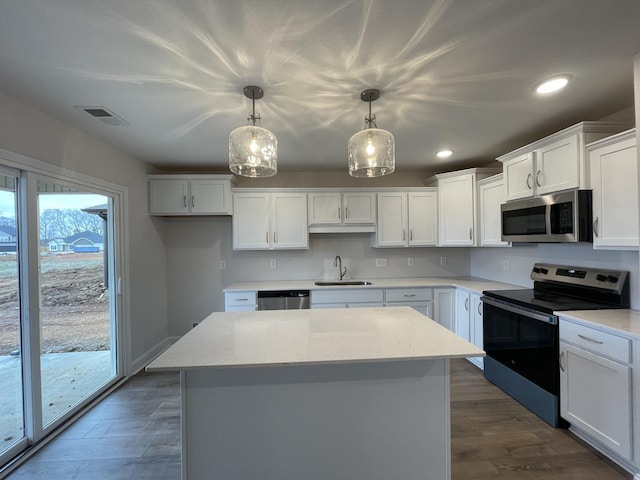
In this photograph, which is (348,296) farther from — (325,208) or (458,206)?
(458,206)

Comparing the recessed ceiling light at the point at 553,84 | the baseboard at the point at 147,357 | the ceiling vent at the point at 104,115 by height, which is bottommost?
the baseboard at the point at 147,357

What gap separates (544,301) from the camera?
241 cm

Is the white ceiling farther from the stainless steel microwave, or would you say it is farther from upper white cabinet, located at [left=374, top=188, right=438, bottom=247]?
upper white cabinet, located at [left=374, top=188, right=438, bottom=247]

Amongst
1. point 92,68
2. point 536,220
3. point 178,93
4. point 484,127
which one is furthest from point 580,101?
point 92,68

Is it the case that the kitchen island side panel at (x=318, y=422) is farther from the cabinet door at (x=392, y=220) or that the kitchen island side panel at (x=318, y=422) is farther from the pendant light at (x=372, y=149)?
the cabinet door at (x=392, y=220)

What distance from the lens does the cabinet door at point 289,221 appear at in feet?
12.2

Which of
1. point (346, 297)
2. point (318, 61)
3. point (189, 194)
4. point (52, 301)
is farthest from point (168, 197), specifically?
point (318, 61)

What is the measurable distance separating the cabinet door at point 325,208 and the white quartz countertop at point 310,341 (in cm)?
183

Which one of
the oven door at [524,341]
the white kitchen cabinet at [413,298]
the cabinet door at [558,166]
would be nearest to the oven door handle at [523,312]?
the oven door at [524,341]

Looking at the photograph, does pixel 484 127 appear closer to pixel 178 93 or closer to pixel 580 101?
pixel 580 101

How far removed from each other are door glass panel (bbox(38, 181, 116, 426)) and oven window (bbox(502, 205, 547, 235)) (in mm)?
3981

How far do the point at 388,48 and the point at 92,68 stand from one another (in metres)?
1.59

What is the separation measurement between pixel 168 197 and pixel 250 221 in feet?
3.30

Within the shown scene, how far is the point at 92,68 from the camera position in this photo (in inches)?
63.1
